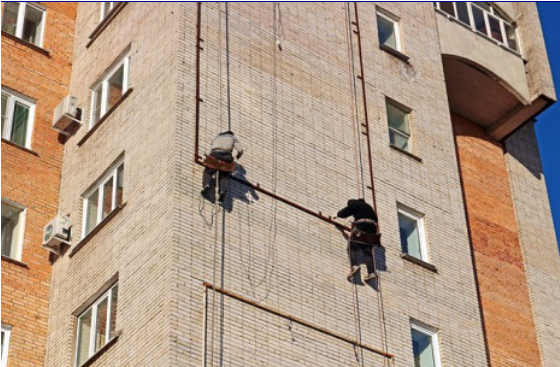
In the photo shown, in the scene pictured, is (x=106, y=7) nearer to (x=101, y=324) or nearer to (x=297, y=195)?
(x=297, y=195)

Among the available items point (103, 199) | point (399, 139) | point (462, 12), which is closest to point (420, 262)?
point (399, 139)

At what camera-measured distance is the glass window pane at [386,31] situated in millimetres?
30797

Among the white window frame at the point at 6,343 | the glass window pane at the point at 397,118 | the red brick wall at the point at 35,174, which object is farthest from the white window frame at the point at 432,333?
the white window frame at the point at 6,343

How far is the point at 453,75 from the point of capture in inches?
1283

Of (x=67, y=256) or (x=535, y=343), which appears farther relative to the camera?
(x=535, y=343)

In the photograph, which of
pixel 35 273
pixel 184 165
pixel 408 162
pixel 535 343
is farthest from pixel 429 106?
pixel 35 273

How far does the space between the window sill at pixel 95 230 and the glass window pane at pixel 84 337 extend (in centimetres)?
166

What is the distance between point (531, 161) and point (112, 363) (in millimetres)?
15172

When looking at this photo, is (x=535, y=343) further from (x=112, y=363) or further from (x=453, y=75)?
(x=112, y=363)

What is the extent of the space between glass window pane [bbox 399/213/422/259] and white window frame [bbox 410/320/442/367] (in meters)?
1.88

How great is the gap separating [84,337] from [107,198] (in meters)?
3.11

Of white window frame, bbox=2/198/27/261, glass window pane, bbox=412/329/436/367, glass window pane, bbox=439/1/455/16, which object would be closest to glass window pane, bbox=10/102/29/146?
white window frame, bbox=2/198/27/261

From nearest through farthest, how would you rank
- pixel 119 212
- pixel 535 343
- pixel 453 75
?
pixel 119 212
pixel 535 343
pixel 453 75

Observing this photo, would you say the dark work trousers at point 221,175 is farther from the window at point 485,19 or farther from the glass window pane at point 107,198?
the window at point 485,19
